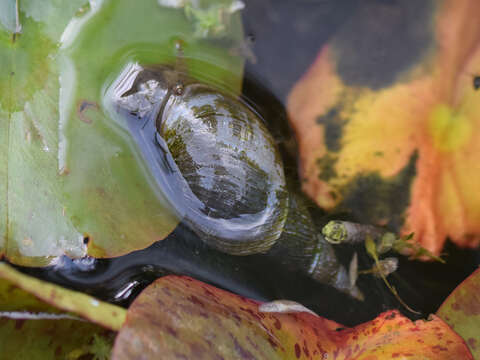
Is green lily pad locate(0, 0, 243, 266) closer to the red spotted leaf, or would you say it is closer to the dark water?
the dark water

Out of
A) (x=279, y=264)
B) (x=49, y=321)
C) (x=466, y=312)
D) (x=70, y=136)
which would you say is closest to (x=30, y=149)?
(x=70, y=136)

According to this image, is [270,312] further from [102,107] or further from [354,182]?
[102,107]

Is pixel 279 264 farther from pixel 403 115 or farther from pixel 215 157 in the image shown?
pixel 403 115

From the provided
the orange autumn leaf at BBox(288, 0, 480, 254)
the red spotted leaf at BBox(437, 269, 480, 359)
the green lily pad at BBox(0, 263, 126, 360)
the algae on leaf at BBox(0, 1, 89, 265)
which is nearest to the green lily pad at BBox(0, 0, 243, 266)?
the algae on leaf at BBox(0, 1, 89, 265)

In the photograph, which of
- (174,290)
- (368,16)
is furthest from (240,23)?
(174,290)

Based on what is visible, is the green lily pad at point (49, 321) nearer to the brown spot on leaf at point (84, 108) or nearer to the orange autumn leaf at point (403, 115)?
the brown spot on leaf at point (84, 108)
